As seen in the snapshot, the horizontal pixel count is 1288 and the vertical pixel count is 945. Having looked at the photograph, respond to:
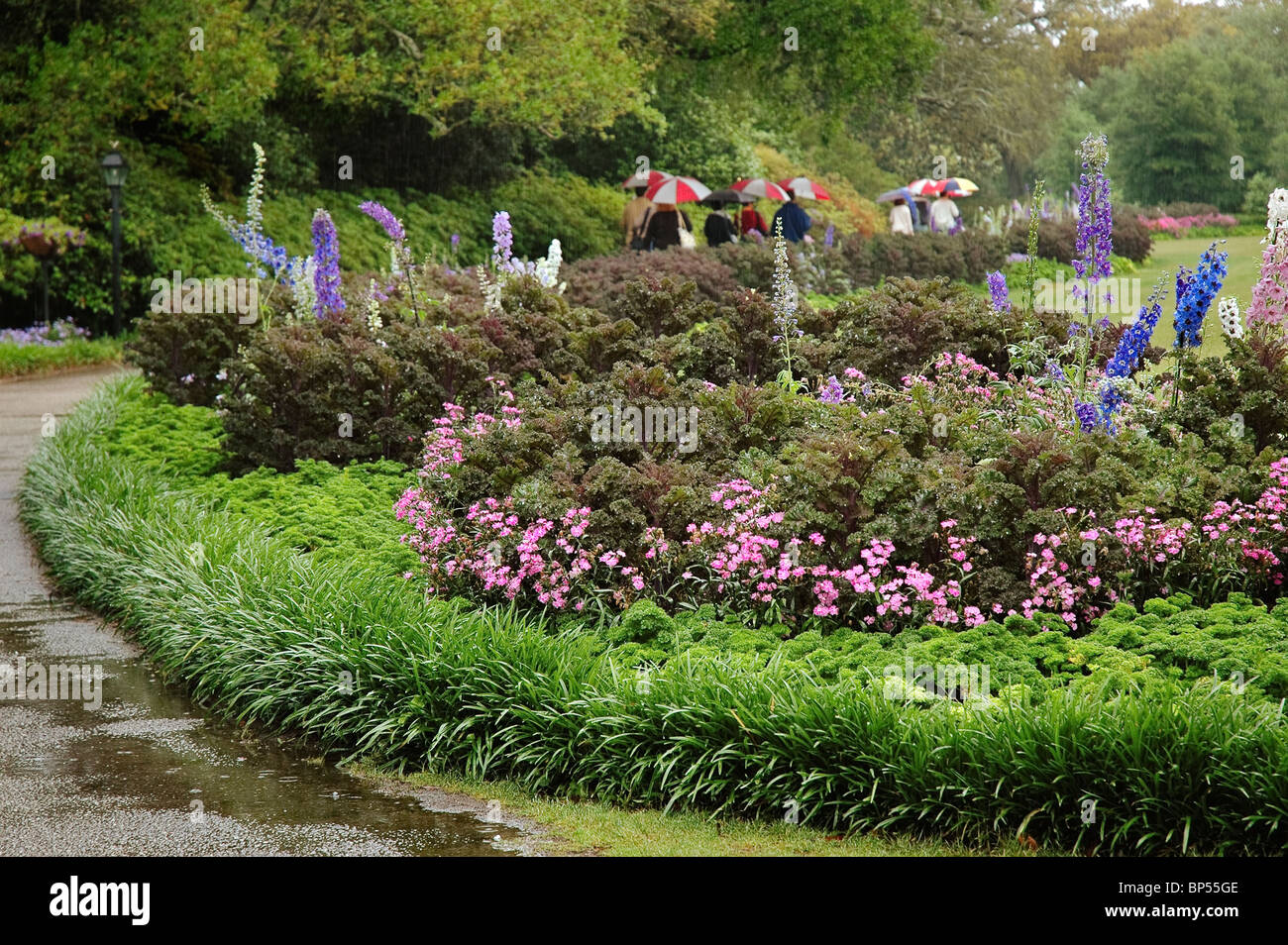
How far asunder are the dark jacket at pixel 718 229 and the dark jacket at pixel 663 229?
1.73 ft

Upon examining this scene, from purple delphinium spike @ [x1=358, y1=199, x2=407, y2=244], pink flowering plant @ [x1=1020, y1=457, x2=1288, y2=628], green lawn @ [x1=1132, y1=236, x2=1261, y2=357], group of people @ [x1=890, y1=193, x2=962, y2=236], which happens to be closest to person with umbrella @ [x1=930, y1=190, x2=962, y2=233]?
group of people @ [x1=890, y1=193, x2=962, y2=236]

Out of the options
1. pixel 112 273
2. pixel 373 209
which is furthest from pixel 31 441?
pixel 112 273

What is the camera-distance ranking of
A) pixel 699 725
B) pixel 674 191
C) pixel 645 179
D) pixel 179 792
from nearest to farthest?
pixel 699 725 → pixel 179 792 → pixel 674 191 → pixel 645 179

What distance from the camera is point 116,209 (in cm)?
1872

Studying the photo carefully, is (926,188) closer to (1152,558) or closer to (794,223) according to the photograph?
(794,223)

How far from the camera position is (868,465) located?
558 centimetres

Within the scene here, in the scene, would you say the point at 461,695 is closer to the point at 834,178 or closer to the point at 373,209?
the point at 373,209

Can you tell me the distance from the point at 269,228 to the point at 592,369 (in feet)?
47.5

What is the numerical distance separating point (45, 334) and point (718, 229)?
9333 mm

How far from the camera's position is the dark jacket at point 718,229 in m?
19.2

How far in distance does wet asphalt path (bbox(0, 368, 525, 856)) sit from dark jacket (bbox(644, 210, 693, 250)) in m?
13.4

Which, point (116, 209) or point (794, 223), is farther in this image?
point (794, 223)

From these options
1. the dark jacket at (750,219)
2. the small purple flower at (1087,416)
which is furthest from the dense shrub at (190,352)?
the dark jacket at (750,219)

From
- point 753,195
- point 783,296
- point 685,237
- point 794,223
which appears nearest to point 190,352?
point 783,296
